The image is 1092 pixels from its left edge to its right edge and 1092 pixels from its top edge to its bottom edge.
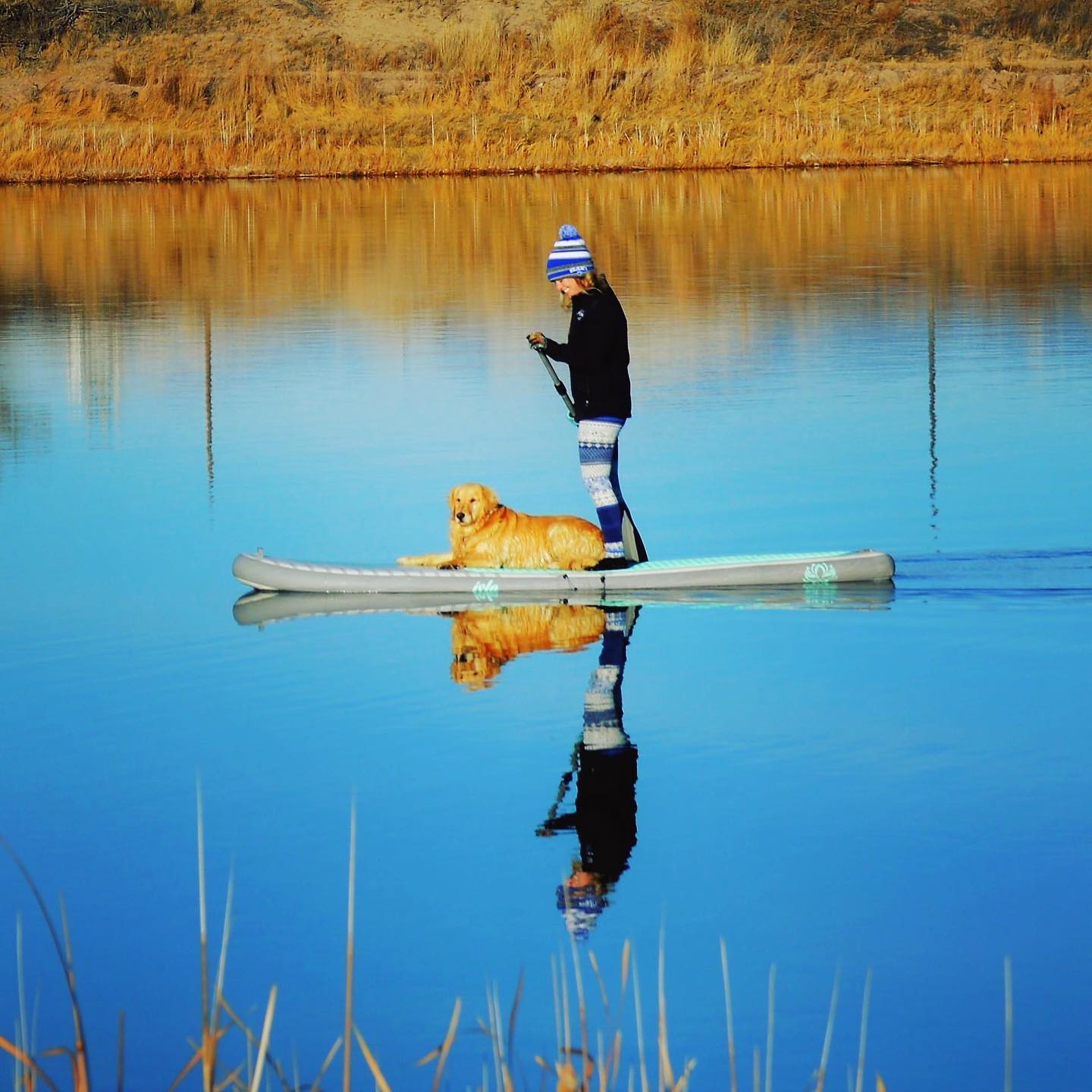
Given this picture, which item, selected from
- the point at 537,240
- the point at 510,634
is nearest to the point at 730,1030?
the point at 510,634

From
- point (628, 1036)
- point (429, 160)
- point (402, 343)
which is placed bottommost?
point (628, 1036)

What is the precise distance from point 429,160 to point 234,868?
→ 44449mm

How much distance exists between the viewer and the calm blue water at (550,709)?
248 inches

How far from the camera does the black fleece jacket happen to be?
11.0 metres

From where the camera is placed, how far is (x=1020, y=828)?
7.49 m

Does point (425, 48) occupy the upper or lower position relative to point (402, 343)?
upper

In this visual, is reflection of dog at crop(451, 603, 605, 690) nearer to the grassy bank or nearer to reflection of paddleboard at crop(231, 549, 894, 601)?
reflection of paddleboard at crop(231, 549, 894, 601)

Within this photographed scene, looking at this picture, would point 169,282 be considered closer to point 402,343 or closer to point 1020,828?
point 402,343

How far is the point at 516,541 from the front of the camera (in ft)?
37.4

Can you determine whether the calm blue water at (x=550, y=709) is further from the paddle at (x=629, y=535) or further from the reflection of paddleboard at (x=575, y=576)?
the paddle at (x=629, y=535)

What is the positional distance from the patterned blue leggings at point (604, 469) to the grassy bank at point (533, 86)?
39.0m

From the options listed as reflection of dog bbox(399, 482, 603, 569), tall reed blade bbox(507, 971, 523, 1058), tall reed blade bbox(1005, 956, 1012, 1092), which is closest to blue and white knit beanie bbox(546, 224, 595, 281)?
reflection of dog bbox(399, 482, 603, 569)

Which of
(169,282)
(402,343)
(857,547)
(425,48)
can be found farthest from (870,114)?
(857,547)

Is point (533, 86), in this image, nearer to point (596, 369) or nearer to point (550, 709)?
point (596, 369)
